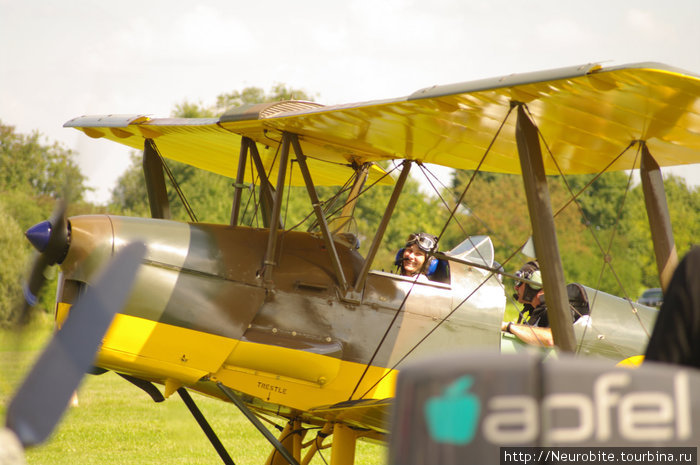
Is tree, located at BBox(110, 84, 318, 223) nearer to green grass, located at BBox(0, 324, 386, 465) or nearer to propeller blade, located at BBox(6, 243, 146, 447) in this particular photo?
green grass, located at BBox(0, 324, 386, 465)

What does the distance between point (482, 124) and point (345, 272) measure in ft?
5.11

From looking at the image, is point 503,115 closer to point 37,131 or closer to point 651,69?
point 651,69

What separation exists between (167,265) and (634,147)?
3.82 meters

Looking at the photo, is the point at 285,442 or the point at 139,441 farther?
the point at 139,441

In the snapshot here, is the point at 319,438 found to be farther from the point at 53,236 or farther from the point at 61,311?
the point at 53,236

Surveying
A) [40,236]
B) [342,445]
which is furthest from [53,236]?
[342,445]

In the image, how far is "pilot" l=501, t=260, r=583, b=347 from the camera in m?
6.85

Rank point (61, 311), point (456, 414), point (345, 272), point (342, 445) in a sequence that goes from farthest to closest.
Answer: point (342, 445), point (345, 272), point (61, 311), point (456, 414)

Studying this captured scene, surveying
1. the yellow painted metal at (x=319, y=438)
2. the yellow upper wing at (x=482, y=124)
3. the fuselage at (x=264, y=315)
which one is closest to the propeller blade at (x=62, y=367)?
the fuselage at (x=264, y=315)

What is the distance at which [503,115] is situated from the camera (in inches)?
222

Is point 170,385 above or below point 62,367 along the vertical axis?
below

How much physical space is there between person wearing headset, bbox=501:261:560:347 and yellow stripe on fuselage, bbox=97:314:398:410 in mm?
1281

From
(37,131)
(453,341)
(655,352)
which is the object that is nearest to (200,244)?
(453,341)

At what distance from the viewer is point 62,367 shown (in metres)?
2.22
